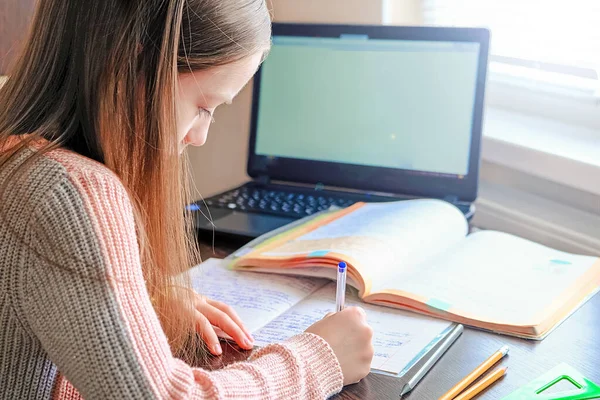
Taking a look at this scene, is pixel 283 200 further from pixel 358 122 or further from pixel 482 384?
A: pixel 482 384

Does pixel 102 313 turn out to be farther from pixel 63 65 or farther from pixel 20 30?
pixel 20 30

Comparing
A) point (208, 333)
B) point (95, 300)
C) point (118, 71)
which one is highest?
point (118, 71)

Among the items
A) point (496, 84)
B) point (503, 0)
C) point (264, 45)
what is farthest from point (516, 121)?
point (264, 45)

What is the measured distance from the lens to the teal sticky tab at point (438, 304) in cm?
79

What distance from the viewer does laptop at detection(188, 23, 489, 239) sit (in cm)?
111

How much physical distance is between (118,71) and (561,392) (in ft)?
1.53

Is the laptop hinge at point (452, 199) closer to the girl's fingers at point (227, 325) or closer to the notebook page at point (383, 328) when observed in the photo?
the notebook page at point (383, 328)

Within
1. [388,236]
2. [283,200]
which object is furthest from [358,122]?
[388,236]

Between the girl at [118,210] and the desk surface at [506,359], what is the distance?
19mm

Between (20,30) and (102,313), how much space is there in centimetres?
76

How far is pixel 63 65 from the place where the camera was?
0.65 metres

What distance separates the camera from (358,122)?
1.18 m

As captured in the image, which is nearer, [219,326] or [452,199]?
[219,326]

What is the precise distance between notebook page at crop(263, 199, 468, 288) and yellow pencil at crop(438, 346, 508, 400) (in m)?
0.17
